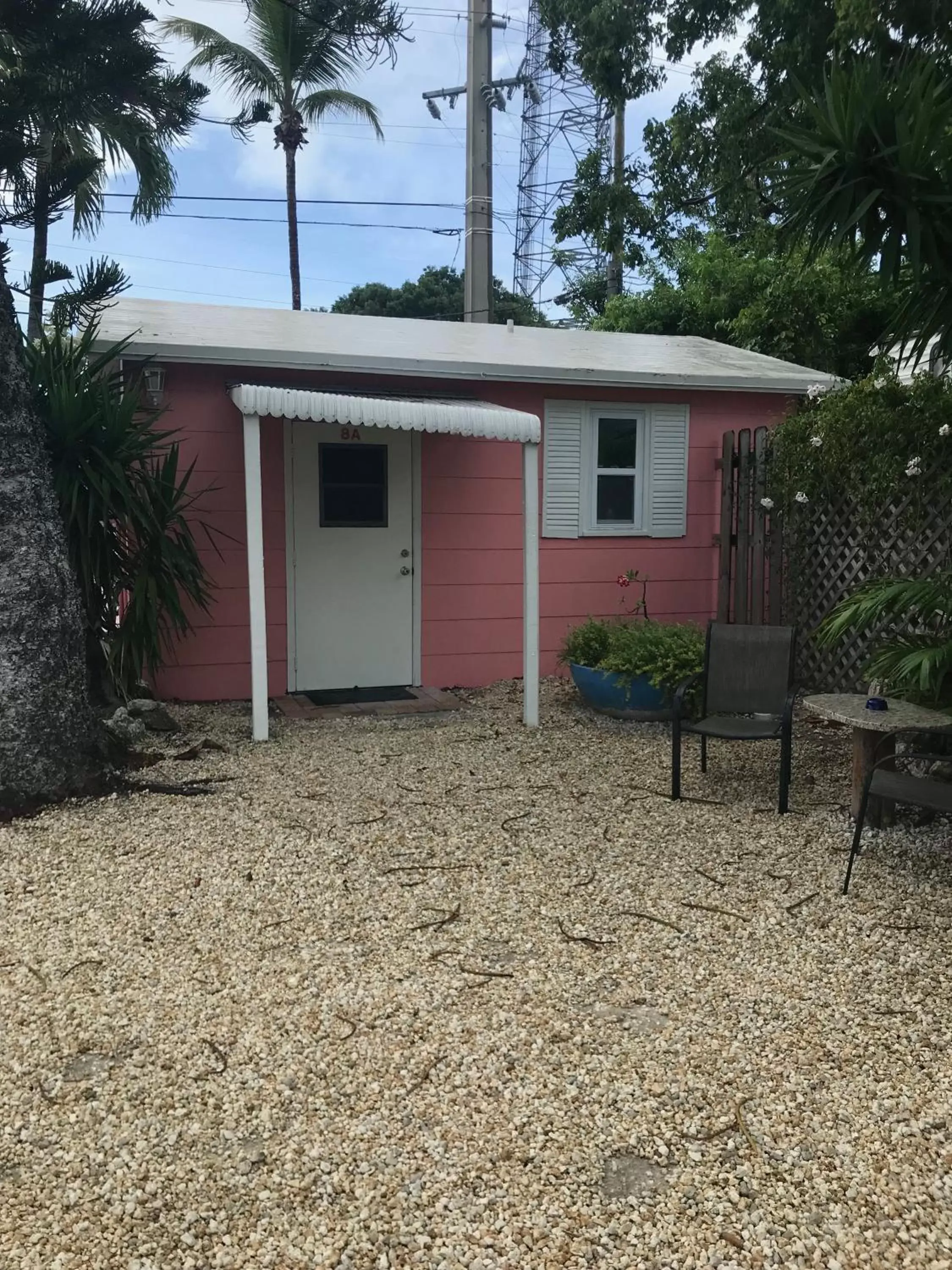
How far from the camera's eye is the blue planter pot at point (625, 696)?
7.24 metres

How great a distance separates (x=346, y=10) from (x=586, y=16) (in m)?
2.26

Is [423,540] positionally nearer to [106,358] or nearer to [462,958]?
[106,358]

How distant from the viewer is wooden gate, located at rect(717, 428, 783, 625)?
826cm

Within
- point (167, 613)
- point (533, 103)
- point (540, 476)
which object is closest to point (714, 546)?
point (540, 476)

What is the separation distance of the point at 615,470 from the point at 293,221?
12251mm

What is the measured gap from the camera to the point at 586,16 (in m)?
8.02

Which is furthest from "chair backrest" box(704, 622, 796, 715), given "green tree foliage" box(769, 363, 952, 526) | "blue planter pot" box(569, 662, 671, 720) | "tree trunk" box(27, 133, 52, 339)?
"tree trunk" box(27, 133, 52, 339)

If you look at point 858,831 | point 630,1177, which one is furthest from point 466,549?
point 630,1177

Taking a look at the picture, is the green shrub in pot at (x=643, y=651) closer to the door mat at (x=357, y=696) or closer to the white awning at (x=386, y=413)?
the door mat at (x=357, y=696)

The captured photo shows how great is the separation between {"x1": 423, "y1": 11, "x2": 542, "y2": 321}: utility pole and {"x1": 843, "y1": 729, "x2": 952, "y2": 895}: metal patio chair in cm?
1053

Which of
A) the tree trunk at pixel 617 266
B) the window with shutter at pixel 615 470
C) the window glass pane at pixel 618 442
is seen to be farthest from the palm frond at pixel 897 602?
the tree trunk at pixel 617 266

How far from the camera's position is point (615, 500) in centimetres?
879

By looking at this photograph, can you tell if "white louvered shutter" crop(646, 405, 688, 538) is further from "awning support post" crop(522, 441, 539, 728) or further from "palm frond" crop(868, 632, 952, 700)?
"palm frond" crop(868, 632, 952, 700)

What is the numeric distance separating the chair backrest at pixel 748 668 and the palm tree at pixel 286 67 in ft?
43.9
